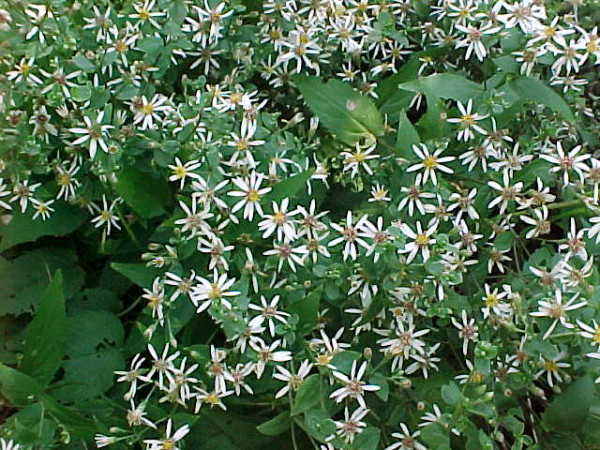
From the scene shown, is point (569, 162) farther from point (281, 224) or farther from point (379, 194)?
point (281, 224)

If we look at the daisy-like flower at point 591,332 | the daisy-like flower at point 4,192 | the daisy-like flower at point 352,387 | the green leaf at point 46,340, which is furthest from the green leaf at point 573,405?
the daisy-like flower at point 4,192

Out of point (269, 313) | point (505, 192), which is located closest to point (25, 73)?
point (269, 313)

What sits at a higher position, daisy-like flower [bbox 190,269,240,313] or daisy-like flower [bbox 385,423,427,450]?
daisy-like flower [bbox 190,269,240,313]

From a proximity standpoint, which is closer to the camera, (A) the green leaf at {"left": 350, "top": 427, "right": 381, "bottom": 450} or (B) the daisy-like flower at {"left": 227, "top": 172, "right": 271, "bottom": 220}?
(A) the green leaf at {"left": 350, "top": 427, "right": 381, "bottom": 450}

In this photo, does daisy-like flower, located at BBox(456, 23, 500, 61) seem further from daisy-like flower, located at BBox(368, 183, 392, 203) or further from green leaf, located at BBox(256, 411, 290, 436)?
green leaf, located at BBox(256, 411, 290, 436)

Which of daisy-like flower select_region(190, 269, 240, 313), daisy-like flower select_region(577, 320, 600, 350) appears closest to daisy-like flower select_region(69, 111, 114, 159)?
daisy-like flower select_region(190, 269, 240, 313)

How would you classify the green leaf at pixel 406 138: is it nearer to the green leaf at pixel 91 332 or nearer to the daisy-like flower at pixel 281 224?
the daisy-like flower at pixel 281 224

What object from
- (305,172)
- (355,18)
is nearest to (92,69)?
(305,172)

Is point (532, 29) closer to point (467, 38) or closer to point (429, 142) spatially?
point (467, 38)
